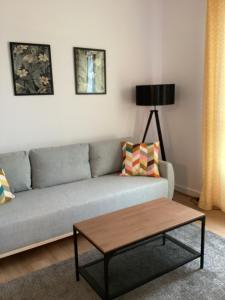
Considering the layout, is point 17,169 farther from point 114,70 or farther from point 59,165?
point 114,70

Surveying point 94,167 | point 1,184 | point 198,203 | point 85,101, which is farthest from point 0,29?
point 198,203

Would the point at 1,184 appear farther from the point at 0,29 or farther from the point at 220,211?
the point at 220,211

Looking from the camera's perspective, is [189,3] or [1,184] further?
[189,3]

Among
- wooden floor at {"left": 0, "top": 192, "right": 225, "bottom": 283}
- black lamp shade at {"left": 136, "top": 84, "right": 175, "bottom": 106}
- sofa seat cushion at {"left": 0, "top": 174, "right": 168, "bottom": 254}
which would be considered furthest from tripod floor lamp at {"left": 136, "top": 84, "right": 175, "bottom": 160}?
wooden floor at {"left": 0, "top": 192, "right": 225, "bottom": 283}

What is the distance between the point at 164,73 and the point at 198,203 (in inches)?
70.9

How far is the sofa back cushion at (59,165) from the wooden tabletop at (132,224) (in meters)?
0.95

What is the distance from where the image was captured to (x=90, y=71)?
327cm

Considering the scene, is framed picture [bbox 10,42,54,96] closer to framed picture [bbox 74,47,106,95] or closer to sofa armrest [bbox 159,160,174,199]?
framed picture [bbox 74,47,106,95]

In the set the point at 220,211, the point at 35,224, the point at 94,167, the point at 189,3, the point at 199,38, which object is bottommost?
the point at 220,211

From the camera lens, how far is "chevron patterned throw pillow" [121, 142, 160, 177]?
10.2 ft

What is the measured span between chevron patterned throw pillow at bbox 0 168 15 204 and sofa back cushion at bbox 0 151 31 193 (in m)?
0.11

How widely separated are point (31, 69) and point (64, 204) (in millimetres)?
1472

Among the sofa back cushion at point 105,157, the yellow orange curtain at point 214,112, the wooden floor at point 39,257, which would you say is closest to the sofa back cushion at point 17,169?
the wooden floor at point 39,257

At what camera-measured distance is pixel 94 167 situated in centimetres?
315
